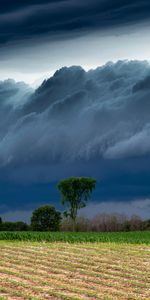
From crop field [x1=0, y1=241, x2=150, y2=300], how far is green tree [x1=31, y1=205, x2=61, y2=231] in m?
23.4

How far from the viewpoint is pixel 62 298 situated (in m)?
17.1

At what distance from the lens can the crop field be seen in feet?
59.1

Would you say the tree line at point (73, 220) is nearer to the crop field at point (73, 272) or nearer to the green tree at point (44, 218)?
the green tree at point (44, 218)

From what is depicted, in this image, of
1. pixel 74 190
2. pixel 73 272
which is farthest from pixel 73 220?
pixel 73 272

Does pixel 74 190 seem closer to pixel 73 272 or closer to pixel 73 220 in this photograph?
pixel 73 220

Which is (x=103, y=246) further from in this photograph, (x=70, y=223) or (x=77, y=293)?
(x=70, y=223)

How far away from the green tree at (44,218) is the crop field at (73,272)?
2341 centimetres

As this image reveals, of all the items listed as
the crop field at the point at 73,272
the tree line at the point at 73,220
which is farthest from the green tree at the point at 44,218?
the crop field at the point at 73,272

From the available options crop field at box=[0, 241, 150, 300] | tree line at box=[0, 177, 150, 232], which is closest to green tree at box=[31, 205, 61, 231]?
tree line at box=[0, 177, 150, 232]

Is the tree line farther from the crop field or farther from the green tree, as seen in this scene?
the crop field

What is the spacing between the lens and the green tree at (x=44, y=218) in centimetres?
5484

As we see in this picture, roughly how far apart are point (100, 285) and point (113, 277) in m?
1.69

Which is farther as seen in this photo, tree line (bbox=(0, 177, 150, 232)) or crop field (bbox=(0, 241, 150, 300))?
tree line (bbox=(0, 177, 150, 232))

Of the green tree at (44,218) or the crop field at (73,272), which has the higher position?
the green tree at (44,218)
